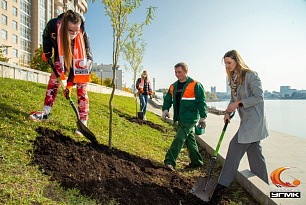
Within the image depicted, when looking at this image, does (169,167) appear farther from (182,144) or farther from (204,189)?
(204,189)

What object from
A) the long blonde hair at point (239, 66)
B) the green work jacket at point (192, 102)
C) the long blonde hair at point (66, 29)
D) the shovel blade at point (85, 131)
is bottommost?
the shovel blade at point (85, 131)

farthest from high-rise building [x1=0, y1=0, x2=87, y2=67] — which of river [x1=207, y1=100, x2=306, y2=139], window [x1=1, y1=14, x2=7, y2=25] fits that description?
river [x1=207, y1=100, x2=306, y2=139]

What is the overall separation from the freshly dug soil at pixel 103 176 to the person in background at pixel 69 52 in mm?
681

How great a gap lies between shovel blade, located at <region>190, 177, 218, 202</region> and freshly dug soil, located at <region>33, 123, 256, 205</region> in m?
0.08

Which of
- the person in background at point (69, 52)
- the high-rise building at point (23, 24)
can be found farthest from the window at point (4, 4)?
the person in background at point (69, 52)

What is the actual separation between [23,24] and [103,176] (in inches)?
2048

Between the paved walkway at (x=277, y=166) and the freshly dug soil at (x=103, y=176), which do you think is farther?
the paved walkway at (x=277, y=166)

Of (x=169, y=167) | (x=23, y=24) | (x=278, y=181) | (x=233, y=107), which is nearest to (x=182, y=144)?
(x=169, y=167)

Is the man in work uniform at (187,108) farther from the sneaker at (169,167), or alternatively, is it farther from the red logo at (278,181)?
the red logo at (278,181)

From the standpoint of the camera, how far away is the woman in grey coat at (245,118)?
289 centimetres

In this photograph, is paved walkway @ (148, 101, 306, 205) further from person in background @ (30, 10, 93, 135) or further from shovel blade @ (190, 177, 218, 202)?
person in background @ (30, 10, 93, 135)

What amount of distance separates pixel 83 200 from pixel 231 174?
1980 millimetres

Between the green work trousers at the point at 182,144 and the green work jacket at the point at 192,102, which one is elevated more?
the green work jacket at the point at 192,102

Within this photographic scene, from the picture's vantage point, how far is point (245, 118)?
9.84ft
